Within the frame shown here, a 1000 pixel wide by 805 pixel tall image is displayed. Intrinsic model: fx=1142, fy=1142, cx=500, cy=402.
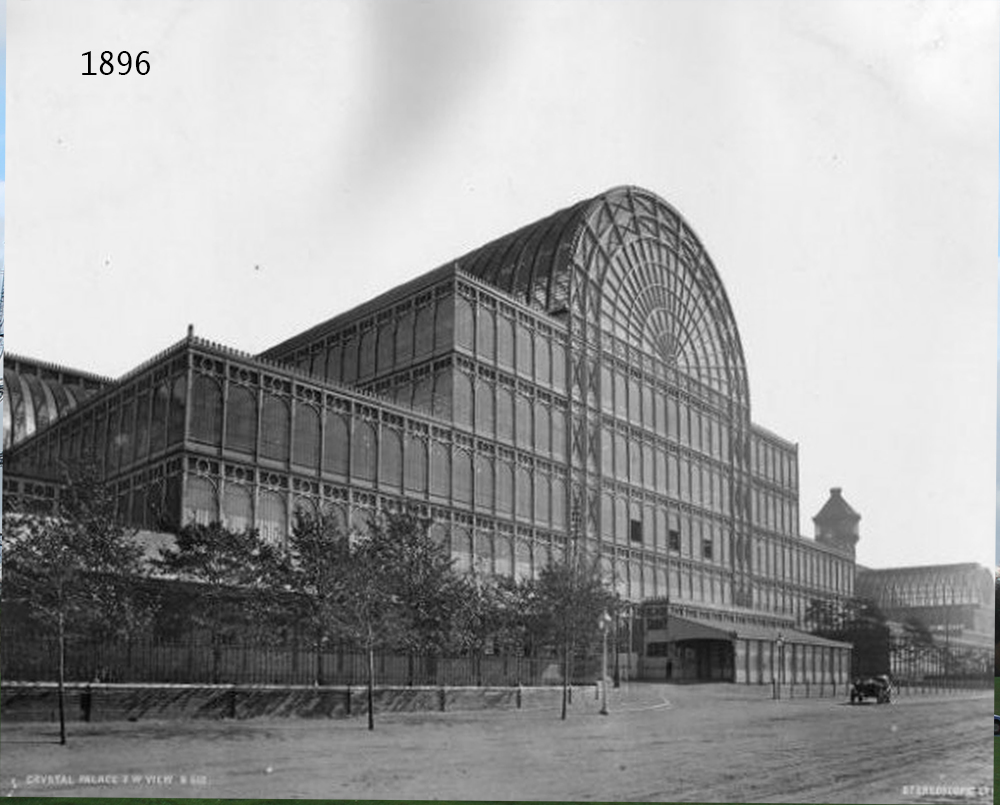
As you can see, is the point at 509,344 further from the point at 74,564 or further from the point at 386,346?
the point at 74,564

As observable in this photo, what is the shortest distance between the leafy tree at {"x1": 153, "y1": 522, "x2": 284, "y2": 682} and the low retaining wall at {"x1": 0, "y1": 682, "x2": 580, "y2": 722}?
1513 millimetres

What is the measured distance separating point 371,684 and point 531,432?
825 inches

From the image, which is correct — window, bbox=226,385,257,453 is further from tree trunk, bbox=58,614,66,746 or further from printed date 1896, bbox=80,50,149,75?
printed date 1896, bbox=80,50,149,75

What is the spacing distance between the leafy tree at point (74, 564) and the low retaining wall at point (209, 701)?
1.63 feet

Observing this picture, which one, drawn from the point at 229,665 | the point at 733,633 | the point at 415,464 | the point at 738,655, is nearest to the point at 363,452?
the point at 415,464

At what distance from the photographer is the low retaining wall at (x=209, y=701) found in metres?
19.5

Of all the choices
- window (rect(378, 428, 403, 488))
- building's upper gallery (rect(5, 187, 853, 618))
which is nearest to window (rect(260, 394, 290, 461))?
building's upper gallery (rect(5, 187, 853, 618))

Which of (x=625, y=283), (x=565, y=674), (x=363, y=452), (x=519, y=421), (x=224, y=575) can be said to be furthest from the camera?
(x=625, y=283)

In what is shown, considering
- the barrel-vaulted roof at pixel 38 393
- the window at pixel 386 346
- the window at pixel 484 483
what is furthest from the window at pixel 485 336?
the barrel-vaulted roof at pixel 38 393

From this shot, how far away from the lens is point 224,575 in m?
26.0

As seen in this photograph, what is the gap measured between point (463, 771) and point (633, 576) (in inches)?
1267

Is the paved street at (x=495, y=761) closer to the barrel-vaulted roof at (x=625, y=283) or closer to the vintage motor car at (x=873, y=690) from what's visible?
the vintage motor car at (x=873, y=690)

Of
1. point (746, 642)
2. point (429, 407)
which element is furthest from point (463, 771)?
point (746, 642)

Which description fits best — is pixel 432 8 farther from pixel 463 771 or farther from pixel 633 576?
pixel 633 576
